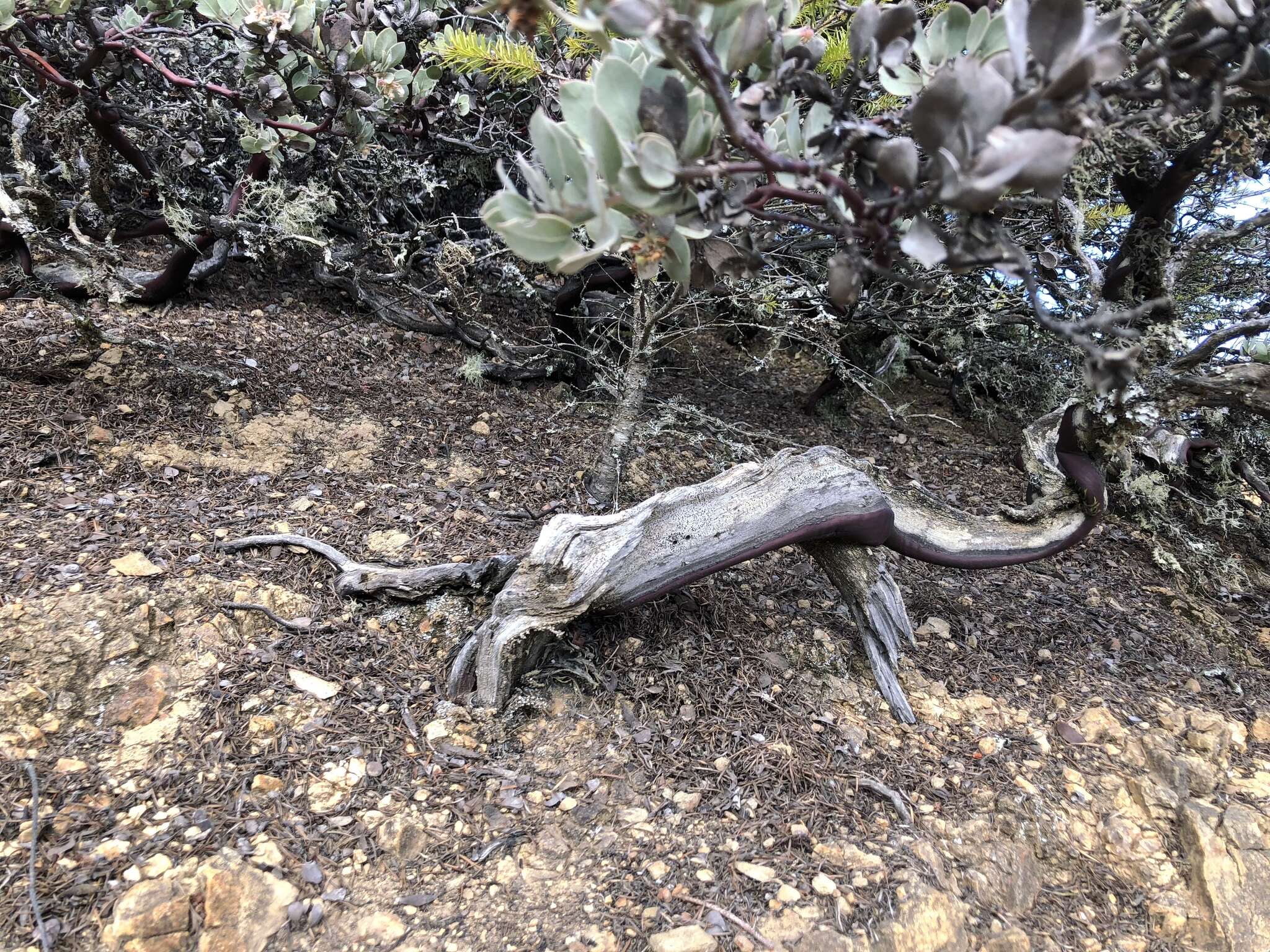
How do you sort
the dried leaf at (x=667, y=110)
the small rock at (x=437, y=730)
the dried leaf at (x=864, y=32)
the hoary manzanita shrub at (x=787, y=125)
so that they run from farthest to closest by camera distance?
1. the small rock at (x=437, y=730)
2. the dried leaf at (x=864, y=32)
3. the dried leaf at (x=667, y=110)
4. the hoary manzanita shrub at (x=787, y=125)

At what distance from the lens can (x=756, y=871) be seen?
6.11 feet

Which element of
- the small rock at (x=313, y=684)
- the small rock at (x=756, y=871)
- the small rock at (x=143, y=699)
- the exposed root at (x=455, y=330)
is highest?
the small rock at (x=756, y=871)

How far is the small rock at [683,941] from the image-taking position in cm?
167

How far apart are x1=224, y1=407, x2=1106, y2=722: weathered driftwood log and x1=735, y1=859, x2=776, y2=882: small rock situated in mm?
762

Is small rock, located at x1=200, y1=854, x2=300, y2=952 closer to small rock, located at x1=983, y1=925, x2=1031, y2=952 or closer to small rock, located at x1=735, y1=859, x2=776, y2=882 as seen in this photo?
small rock, located at x1=735, y1=859, x2=776, y2=882

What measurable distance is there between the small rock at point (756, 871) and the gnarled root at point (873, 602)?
788 mm

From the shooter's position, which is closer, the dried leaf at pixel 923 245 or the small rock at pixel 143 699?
the dried leaf at pixel 923 245

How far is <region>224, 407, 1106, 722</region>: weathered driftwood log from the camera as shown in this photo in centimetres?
223

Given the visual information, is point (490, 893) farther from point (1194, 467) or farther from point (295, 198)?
point (1194, 467)

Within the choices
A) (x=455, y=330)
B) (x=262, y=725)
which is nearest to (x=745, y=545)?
(x=262, y=725)

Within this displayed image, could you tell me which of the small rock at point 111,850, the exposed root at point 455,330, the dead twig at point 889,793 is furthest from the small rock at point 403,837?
the exposed root at point 455,330

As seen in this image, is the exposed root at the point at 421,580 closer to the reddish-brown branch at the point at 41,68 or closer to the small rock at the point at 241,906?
the small rock at the point at 241,906

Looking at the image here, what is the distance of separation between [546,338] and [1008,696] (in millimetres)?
2800

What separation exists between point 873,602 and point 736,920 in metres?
1.10
